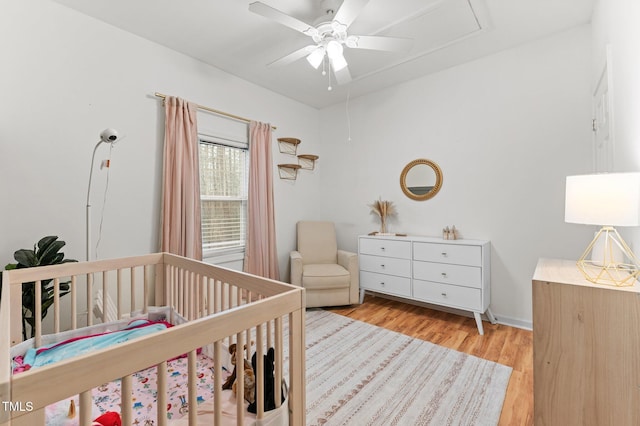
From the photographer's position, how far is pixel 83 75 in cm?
214

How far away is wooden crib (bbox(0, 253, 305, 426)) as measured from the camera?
51 cm

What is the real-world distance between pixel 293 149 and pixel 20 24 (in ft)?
8.33

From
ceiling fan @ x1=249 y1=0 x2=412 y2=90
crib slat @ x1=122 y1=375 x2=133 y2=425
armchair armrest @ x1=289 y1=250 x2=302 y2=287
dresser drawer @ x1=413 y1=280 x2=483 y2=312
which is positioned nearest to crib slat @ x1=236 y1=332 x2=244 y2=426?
crib slat @ x1=122 y1=375 x2=133 y2=425

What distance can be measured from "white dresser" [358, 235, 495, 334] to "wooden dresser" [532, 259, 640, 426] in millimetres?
1377

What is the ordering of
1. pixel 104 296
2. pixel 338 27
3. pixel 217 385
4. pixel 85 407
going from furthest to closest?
pixel 338 27, pixel 104 296, pixel 217 385, pixel 85 407

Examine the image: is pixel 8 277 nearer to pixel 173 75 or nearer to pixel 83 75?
pixel 83 75

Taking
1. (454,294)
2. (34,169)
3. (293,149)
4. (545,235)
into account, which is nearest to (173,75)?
(34,169)

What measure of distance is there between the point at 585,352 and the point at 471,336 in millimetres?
1497

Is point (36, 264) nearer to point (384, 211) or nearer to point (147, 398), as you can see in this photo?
point (147, 398)

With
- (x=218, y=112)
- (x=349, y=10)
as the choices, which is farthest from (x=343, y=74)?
(x=218, y=112)

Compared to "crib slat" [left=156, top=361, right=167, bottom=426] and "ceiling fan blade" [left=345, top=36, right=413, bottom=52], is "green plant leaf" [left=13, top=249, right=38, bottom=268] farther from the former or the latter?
"ceiling fan blade" [left=345, top=36, right=413, bottom=52]

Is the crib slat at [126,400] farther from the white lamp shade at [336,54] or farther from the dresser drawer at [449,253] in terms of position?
the dresser drawer at [449,253]

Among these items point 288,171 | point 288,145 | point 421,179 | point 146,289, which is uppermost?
point 288,145

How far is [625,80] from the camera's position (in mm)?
1359
